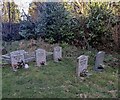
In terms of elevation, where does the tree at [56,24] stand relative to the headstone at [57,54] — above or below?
above

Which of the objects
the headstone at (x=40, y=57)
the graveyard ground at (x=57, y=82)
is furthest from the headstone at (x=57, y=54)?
the headstone at (x=40, y=57)

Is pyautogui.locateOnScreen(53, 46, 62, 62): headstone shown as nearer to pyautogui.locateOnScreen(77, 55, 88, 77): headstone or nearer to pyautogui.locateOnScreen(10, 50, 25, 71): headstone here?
pyautogui.locateOnScreen(10, 50, 25, 71): headstone

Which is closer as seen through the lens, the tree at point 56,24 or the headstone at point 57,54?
the headstone at point 57,54

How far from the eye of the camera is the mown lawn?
12.7 ft

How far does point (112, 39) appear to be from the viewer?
691 centimetres

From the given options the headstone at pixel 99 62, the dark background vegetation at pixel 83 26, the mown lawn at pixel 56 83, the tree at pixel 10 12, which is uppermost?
the tree at pixel 10 12

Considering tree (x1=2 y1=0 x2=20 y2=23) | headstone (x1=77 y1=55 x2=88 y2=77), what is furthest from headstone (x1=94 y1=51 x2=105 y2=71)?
tree (x1=2 y1=0 x2=20 y2=23)

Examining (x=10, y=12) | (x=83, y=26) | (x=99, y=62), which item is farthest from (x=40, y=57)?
(x=10, y=12)

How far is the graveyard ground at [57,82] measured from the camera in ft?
12.8

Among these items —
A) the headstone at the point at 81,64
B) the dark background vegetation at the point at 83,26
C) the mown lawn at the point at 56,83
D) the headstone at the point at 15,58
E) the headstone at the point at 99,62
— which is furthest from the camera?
the dark background vegetation at the point at 83,26

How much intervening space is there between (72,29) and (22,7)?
11.2ft

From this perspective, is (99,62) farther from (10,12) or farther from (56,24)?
(10,12)

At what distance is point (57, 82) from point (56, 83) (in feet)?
0.17

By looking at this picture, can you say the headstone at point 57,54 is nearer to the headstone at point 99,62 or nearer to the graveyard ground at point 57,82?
the graveyard ground at point 57,82
